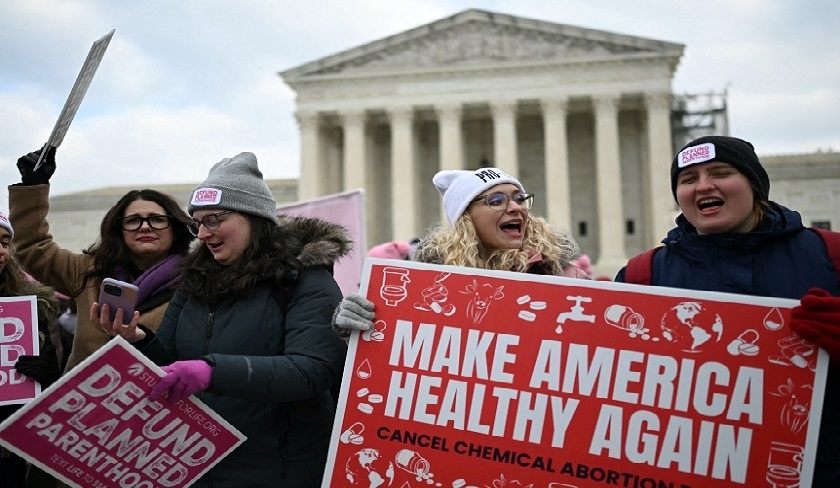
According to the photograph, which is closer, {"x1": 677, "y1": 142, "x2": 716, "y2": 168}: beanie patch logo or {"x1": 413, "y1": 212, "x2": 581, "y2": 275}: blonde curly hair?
{"x1": 677, "y1": 142, "x2": 716, "y2": 168}: beanie patch logo

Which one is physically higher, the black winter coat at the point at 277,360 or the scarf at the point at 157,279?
the scarf at the point at 157,279

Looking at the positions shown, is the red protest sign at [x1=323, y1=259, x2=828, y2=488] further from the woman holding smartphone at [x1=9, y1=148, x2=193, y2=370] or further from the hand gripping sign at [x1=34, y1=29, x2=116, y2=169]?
the hand gripping sign at [x1=34, y1=29, x2=116, y2=169]

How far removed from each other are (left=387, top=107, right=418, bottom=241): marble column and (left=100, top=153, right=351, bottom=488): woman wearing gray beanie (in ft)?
105

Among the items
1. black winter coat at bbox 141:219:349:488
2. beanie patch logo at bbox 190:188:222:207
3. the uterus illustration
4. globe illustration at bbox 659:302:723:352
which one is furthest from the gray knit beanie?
globe illustration at bbox 659:302:723:352

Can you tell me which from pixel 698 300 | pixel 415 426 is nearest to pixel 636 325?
pixel 698 300

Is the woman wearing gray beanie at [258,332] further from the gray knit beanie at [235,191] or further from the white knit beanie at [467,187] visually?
the white knit beanie at [467,187]

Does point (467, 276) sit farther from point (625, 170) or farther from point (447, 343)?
point (625, 170)

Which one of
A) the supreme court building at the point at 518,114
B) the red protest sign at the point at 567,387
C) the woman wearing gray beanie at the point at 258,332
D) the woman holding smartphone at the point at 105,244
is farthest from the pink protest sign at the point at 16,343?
the supreme court building at the point at 518,114

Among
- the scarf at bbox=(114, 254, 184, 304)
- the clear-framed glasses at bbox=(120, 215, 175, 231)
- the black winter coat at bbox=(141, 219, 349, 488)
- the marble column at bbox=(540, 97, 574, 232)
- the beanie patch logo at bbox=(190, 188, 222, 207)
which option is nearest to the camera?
the black winter coat at bbox=(141, 219, 349, 488)

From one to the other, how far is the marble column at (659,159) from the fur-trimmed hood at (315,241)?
32.3 m

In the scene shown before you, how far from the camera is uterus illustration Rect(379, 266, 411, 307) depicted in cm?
267

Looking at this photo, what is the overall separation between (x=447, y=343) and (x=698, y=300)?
3.13 feet

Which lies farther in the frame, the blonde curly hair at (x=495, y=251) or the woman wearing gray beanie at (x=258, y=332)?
the blonde curly hair at (x=495, y=251)

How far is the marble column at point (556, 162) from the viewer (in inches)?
1352
